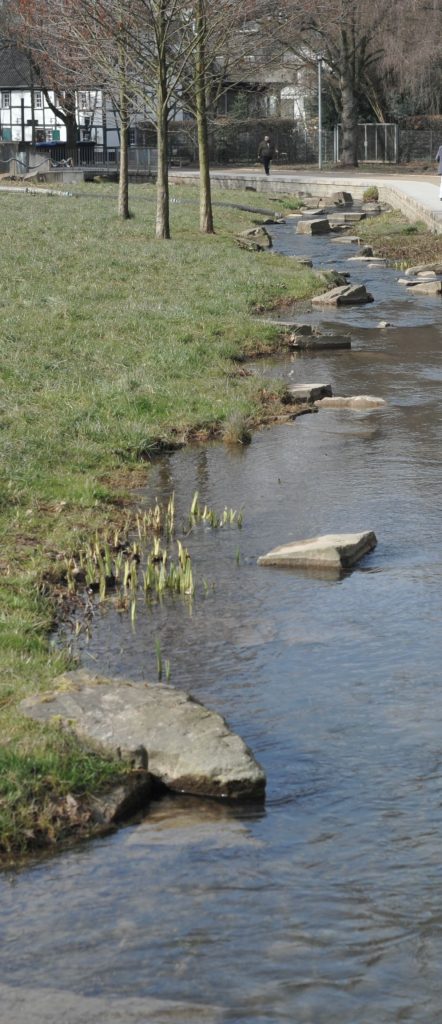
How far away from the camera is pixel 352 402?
13.3m

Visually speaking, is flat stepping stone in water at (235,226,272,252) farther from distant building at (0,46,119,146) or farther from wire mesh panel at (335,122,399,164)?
distant building at (0,46,119,146)

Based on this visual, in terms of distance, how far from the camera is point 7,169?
62156 millimetres

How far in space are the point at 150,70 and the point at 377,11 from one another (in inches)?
1235

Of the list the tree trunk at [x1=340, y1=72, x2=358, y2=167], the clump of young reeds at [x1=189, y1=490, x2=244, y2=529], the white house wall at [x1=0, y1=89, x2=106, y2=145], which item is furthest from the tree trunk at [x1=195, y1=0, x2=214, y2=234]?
the white house wall at [x1=0, y1=89, x2=106, y2=145]

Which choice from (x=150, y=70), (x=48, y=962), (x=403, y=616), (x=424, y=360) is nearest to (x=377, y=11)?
(x=150, y=70)

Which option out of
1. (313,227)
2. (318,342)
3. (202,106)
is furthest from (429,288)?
(313,227)

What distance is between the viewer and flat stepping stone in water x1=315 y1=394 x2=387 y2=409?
1328 cm

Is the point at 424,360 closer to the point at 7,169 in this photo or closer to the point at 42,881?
the point at 42,881

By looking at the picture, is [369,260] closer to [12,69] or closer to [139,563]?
[139,563]

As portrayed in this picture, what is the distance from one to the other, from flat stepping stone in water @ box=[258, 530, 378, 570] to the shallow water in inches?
4.0

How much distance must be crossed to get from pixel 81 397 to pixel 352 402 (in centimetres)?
272

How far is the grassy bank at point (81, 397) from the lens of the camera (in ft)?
Result: 18.2

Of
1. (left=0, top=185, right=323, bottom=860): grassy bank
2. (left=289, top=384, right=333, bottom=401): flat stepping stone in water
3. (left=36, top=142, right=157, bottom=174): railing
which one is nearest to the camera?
(left=0, top=185, right=323, bottom=860): grassy bank

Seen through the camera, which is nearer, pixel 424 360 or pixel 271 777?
pixel 271 777
